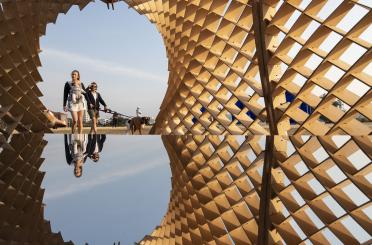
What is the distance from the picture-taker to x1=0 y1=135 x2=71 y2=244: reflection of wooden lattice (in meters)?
5.07

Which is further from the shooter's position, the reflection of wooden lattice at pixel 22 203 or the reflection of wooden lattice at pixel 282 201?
the reflection of wooden lattice at pixel 22 203

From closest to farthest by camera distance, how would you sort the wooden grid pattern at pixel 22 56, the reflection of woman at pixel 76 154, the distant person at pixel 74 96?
the reflection of woman at pixel 76 154 < the wooden grid pattern at pixel 22 56 < the distant person at pixel 74 96

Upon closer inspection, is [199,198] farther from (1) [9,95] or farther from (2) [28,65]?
(2) [28,65]

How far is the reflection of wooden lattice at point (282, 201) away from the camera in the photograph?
4.84 metres

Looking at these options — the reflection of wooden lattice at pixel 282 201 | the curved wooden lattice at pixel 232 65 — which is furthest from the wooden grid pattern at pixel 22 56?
the reflection of wooden lattice at pixel 282 201

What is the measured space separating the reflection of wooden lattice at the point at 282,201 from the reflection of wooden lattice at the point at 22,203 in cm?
117

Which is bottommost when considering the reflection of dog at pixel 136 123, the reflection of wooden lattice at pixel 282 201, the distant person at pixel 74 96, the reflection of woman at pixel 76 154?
the reflection of wooden lattice at pixel 282 201

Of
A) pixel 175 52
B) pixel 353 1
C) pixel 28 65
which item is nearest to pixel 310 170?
pixel 353 1

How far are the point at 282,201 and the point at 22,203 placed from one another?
3.41 m

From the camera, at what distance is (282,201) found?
18.7ft

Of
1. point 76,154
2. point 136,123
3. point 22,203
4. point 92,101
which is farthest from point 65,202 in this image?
point 136,123

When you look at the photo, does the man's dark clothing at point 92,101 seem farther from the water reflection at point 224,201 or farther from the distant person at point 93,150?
the water reflection at point 224,201

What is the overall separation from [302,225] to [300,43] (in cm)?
503

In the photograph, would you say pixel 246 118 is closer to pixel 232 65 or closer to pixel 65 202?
pixel 232 65
